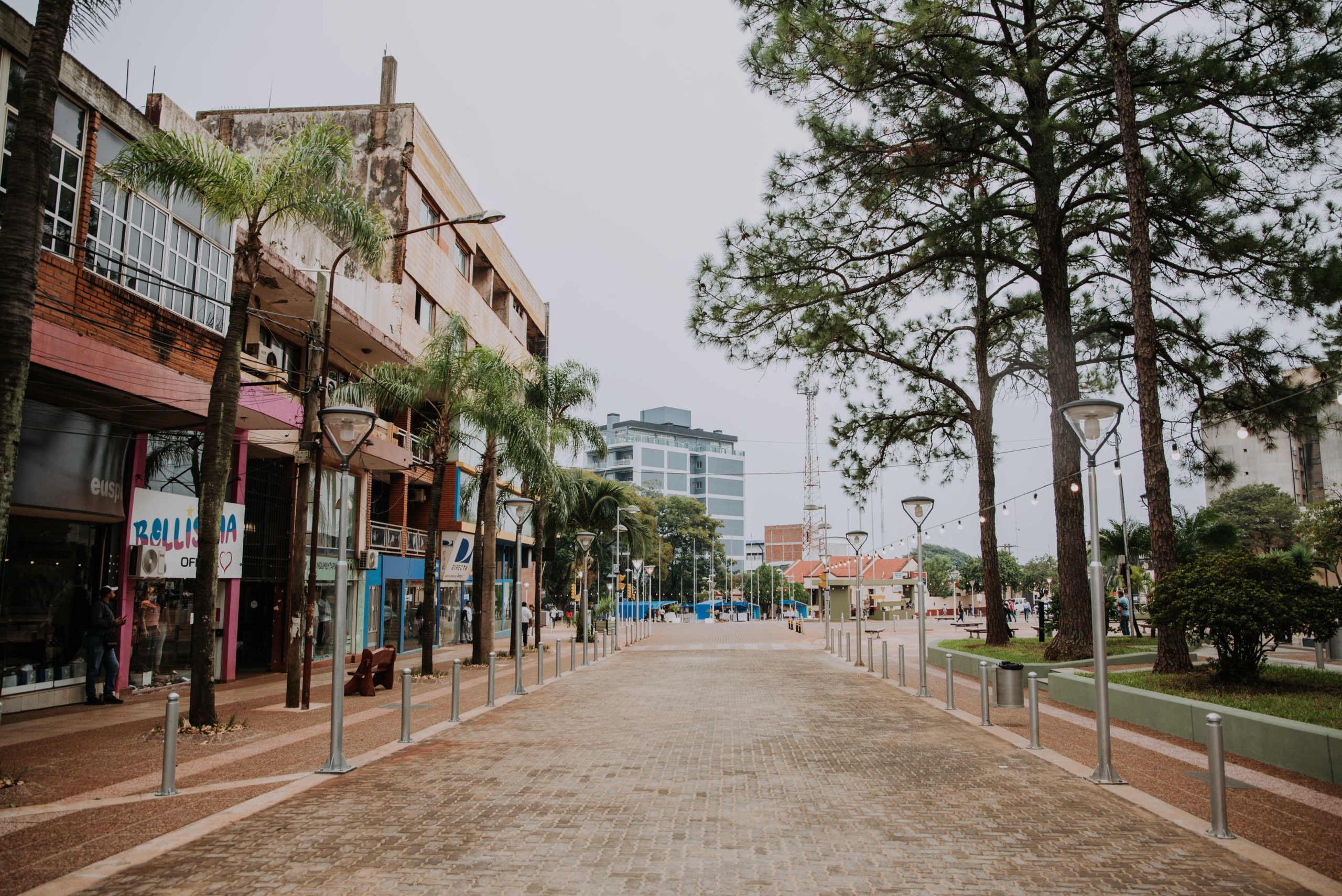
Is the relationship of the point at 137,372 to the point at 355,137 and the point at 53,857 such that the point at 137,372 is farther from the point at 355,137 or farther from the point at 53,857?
the point at 355,137

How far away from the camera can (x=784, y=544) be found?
6609 inches

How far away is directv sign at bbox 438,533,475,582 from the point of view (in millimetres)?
30406

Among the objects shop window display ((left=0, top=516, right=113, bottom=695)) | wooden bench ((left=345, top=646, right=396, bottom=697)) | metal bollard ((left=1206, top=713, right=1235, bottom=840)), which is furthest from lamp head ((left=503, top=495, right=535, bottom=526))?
metal bollard ((left=1206, top=713, right=1235, bottom=840))

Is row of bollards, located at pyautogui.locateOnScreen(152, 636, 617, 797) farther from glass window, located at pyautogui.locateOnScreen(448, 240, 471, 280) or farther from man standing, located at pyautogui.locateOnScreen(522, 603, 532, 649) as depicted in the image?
glass window, located at pyautogui.locateOnScreen(448, 240, 471, 280)

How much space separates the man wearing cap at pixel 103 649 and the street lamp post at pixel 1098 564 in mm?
14031

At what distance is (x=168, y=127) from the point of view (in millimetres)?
16859

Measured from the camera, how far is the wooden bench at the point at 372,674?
54.4ft

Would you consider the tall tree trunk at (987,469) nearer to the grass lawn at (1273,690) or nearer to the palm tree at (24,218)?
the grass lawn at (1273,690)

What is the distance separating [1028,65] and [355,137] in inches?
848

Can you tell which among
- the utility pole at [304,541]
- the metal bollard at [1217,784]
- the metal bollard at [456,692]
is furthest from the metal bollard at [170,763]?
the metal bollard at [1217,784]

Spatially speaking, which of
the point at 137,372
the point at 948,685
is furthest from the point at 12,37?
the point at 948,685

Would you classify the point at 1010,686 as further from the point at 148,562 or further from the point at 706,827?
the point at 148,562

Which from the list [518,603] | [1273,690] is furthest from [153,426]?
[1273,690]

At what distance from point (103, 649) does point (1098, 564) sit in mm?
Answer: 14578
